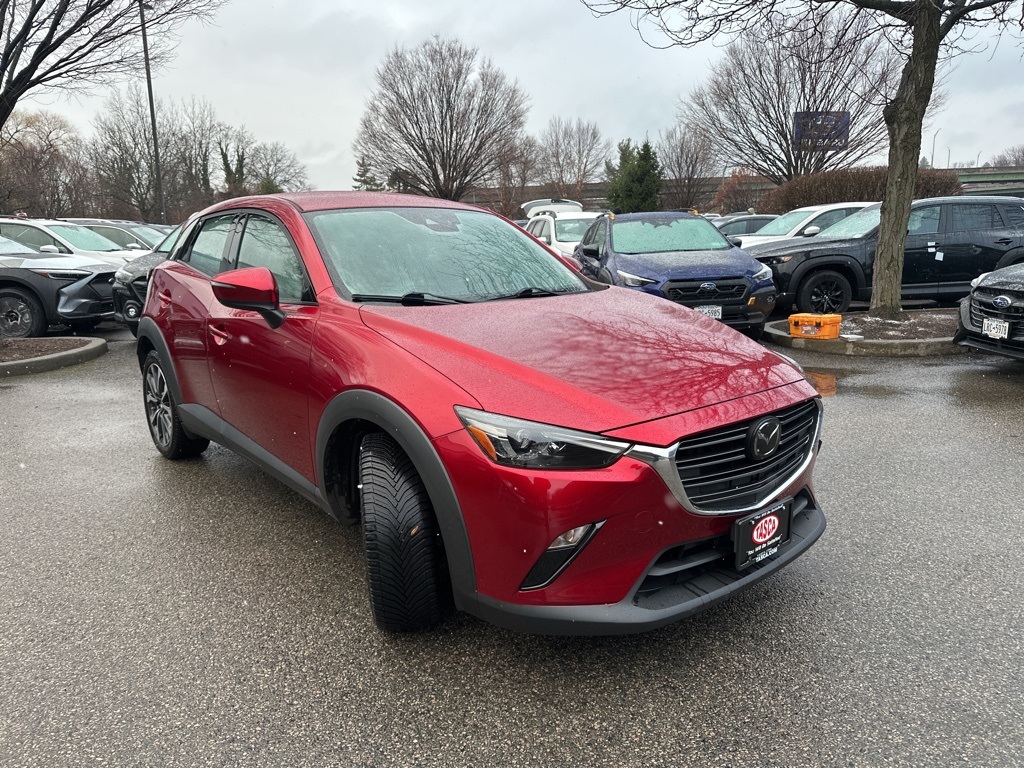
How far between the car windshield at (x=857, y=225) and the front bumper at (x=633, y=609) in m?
8.83

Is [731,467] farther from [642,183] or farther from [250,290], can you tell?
[642,183]

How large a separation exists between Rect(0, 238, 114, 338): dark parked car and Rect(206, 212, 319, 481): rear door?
290 inches

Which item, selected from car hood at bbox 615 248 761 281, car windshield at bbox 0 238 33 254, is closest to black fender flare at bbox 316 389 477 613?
car hood at bbox 615 248 761 281

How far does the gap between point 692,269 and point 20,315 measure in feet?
28.7

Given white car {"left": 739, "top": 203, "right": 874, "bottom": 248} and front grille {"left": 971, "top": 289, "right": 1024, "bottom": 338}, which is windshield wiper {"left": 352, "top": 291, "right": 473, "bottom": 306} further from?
white car {"left": 739, "top": 203, "right": 874, "bottom": 248}

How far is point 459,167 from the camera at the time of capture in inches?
Answer: 1355

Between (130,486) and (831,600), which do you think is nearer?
(831,600)

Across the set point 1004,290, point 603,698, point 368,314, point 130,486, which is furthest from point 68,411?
point 1004,290

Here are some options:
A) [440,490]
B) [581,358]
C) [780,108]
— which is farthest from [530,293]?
[780,108]

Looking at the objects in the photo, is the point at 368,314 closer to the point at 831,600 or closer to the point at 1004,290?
the point at 831,600

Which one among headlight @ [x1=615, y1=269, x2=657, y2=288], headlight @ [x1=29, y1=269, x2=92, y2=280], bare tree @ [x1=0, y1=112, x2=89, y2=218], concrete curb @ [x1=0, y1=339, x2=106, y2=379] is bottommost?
concrete curb @ [x1=0, y1=339, x2=106, y2=379]

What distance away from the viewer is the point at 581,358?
244 cm

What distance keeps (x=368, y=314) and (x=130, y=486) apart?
248 cm

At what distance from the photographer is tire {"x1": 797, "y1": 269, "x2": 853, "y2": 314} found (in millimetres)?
9531
